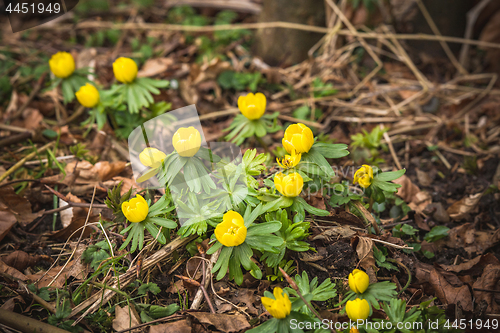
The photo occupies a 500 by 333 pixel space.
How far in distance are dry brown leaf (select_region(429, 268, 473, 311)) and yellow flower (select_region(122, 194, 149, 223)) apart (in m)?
1.48

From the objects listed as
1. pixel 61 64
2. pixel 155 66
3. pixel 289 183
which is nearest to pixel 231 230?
pixel 289 183

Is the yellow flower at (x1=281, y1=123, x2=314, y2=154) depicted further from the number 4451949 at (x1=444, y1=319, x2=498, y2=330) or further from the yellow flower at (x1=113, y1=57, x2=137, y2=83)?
the yellow flower at (x1=113, y1=57, x2=137, y2=83)

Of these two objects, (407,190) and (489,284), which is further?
(407,190)

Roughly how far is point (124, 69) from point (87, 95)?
12.1 inches

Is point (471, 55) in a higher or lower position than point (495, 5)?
lower

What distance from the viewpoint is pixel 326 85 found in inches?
135

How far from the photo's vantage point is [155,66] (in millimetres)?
3504

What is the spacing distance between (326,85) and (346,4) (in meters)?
0.94

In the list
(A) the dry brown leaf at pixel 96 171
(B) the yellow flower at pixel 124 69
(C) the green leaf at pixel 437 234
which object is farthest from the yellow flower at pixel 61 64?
(C) the green leaf at pixel 437 234

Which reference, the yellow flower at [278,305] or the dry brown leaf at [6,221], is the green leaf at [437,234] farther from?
the dry brown leaf at [6,221]

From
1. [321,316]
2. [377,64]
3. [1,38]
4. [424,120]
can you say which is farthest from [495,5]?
[1,38]

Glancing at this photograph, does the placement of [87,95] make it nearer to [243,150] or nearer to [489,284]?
[243,150]

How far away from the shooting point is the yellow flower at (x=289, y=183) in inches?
61.2

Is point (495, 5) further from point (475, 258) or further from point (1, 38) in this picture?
point (1, 38)
